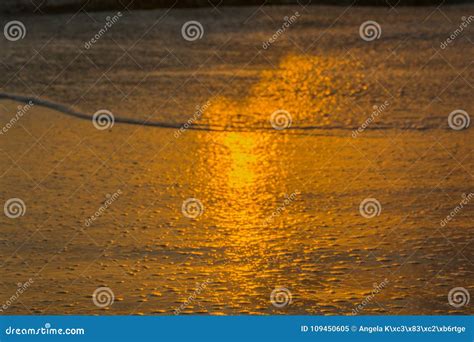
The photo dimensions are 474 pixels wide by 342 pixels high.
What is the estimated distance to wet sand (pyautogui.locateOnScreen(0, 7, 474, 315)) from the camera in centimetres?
436

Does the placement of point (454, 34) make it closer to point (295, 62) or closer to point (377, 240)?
point (295, 62)

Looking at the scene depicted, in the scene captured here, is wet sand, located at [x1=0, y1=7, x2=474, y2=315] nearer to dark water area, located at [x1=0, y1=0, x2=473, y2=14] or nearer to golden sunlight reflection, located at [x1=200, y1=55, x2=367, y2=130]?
golden sunlight reflection, located at [x1=200, y1=55, x2=367, y2=130]

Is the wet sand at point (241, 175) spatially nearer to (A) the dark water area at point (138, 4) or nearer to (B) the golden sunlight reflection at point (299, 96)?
(B) the golden sunlight reflection at point (299, 96)

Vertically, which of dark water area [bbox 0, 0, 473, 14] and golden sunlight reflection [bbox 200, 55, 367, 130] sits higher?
dark water area [bbox 0, 0, 473, 14]

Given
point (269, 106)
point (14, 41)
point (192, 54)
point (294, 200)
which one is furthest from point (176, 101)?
point (14, 41)

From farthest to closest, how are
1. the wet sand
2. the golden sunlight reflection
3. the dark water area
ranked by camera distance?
the dark water area, the golden sunlight reflection, the wet sand

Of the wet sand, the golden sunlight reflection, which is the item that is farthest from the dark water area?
the golden sunlight reflection

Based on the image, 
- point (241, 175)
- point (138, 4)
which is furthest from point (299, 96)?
point (138, 4)

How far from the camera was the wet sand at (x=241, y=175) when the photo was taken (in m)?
4.36

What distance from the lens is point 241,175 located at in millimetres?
5664

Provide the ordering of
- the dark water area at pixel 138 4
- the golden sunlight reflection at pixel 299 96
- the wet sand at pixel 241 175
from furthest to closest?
the dark water area at pixel 138 4 < the golden sunlight reflection at pixel 299 96 < the wet sand at pixel 241 175

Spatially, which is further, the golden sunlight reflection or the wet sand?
the golden sunlight reflection

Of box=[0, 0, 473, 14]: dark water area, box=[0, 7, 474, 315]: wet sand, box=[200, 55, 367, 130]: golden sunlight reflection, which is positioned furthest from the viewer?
box=[0, 0, 473, 14]: dark water area

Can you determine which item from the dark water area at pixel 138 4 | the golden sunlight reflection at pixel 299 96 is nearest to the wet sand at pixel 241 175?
the golden sunlight reflection at pixel 299 96
